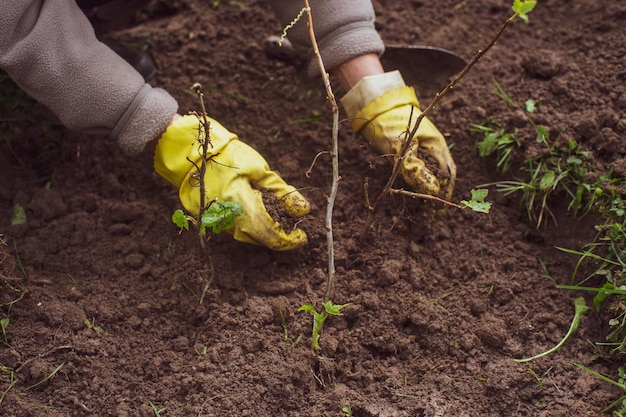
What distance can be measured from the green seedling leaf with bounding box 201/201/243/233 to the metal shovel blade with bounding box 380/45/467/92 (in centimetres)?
104

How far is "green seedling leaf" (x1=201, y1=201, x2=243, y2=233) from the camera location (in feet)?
6.31

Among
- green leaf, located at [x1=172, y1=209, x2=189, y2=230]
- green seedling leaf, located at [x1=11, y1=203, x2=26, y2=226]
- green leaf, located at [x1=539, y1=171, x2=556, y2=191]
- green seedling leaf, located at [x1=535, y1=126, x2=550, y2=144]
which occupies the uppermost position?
green leaf, located at [x1=172, y1=209, x2=189, y2=230]

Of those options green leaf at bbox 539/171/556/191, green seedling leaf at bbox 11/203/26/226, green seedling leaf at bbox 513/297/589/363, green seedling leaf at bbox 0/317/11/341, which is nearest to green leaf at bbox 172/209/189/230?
green seedling leaf at bbox 0/317/11/341

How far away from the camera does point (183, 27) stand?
2.99 meters

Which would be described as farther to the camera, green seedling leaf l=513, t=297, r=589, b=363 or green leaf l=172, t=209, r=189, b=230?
green seedling leaf l=513, t=297, r=589, b=363

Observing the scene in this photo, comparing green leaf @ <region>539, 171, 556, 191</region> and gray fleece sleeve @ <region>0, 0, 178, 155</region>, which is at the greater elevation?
gray fleece sleeve @ <region>0, 0, 178, 155</region>

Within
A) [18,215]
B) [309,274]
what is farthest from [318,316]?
[18,215]

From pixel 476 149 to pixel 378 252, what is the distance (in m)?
0.60

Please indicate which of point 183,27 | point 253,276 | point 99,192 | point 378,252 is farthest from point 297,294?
point 183,27

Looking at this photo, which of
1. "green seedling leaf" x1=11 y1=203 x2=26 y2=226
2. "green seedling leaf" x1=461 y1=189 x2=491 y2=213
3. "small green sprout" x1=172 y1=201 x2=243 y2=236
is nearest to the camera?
"green seedling leaf" x1=461 y1=189 x2=491 y2=213

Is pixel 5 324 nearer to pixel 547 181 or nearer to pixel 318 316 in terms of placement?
pixel 318 316

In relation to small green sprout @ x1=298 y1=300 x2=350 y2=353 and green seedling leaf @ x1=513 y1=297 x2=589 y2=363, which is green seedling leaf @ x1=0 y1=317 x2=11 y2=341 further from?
green seedling leaf @ x1=513 y1=297 x2=589 y2=363

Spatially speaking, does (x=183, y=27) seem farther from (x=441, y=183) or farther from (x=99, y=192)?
(x=441, y=183)

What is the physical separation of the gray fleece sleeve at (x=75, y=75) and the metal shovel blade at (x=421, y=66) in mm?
956
